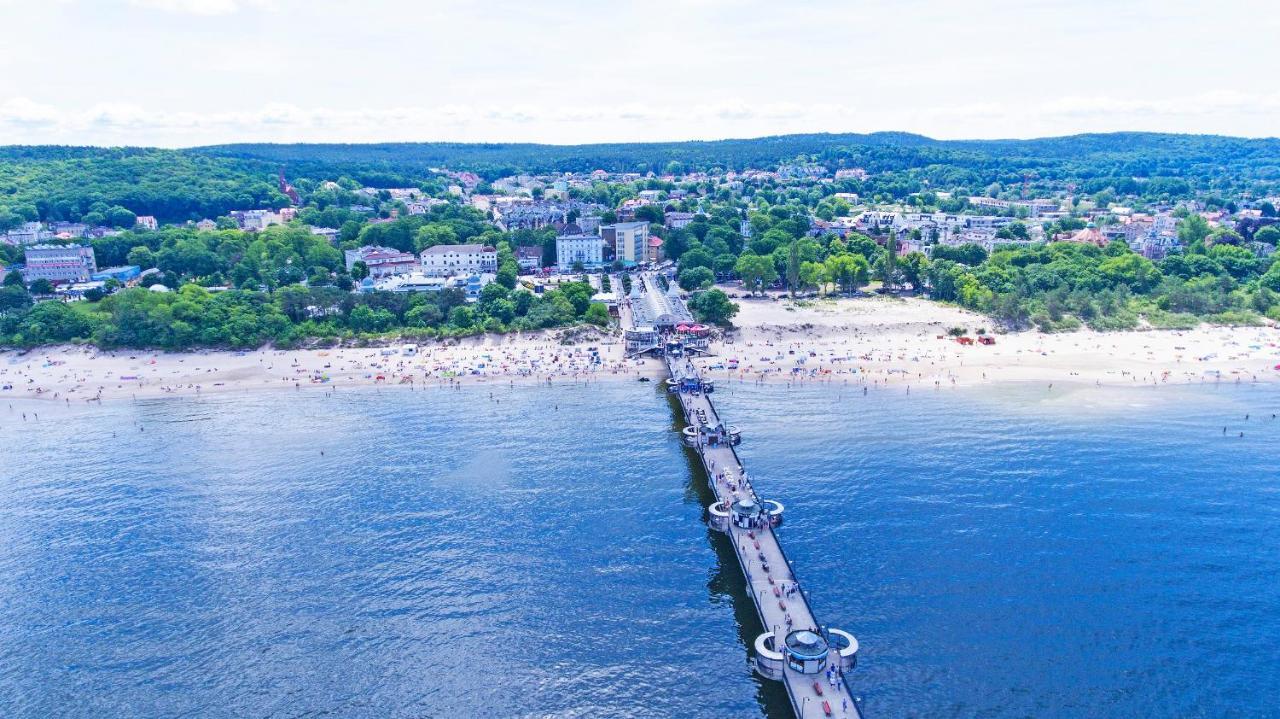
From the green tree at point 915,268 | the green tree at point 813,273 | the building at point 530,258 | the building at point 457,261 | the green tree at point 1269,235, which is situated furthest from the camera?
the green tree at point 1269,235

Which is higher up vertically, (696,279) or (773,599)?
(696,279)

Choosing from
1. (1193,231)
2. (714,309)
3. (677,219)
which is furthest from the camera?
(677,219)

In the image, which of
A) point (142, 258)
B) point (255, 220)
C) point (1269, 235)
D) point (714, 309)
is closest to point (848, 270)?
point (714, 309)

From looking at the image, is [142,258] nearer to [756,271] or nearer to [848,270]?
[756,271]

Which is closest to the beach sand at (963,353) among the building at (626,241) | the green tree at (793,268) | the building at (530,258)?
the green tree at (793,268)

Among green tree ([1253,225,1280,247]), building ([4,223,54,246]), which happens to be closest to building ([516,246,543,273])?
building ([4,223,54,246])

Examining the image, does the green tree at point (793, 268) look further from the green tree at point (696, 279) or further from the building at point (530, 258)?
the building at point (530, 258)

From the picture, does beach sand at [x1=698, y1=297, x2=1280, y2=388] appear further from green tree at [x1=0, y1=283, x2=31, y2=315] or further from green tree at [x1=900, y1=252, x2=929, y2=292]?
green tree at [x1=0, y1=283, x2=31, y2=315]

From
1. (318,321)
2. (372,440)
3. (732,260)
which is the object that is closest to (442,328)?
(318,321)
